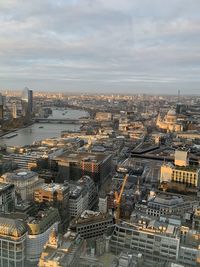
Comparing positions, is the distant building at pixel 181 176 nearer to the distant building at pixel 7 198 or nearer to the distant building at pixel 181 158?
the distant building at pixel 181 158

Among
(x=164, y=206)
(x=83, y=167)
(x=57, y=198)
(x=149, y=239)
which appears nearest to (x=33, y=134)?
(x=83, y=167)

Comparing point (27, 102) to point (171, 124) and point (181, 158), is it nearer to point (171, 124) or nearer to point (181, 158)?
point (171, 124)

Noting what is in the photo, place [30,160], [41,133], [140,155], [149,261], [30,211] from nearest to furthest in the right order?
[149,261], [30,211], [30,160], [140,155], [41,133]

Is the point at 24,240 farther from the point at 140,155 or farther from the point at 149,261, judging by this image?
the point at 140,155

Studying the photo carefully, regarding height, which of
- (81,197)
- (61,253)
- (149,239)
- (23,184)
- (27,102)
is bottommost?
(81,197)

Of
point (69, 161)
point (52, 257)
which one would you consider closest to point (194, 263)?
point (52, 257)

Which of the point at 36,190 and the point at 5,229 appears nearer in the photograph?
the point at 5,229
